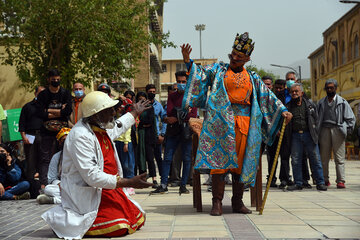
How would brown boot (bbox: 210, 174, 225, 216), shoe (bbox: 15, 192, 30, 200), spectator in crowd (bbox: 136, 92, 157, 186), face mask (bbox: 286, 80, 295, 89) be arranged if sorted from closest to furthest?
brown boot (bbox: 210, 174, 225, 216), shoe (bbox: 15, 192, 30, 200), face mask (bbox: 286, 80, 295, 89), spectator in crowd (bbox: 136, 92, 157, 186)

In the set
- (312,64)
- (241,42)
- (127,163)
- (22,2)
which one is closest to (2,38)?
(22,2)

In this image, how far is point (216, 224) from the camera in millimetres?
6172

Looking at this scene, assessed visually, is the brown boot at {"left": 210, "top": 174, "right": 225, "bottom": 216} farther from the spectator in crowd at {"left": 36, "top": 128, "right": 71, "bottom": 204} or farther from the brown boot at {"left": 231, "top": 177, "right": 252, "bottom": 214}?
the spectator in crowd at {"left": 36, "top": 128, "right": 71, "bottom": 204}

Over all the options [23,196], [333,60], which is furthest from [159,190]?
[333,60]

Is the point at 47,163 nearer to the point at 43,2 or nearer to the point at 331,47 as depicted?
the point at 43,2

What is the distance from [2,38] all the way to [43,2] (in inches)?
121

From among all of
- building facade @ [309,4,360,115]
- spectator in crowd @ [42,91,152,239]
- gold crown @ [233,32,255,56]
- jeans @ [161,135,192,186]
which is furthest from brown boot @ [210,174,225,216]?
building facade @ [309,4,360,115]

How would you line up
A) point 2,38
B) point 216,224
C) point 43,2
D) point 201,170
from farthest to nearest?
point 2,38
point 43,2
point 201,170
point 216,224

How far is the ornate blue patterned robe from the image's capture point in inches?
276

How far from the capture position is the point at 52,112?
9.60m

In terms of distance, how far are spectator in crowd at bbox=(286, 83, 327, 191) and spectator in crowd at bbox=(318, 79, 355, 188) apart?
47 cm

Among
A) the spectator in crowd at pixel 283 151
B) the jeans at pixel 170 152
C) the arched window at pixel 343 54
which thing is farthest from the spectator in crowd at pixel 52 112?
the arched window at pixel 343 54

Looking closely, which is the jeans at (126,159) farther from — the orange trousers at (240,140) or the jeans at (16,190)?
the orange trousers at (240,140)

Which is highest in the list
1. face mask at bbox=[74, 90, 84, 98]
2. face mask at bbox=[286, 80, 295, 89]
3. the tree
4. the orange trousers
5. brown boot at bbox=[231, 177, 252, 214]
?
the tree
